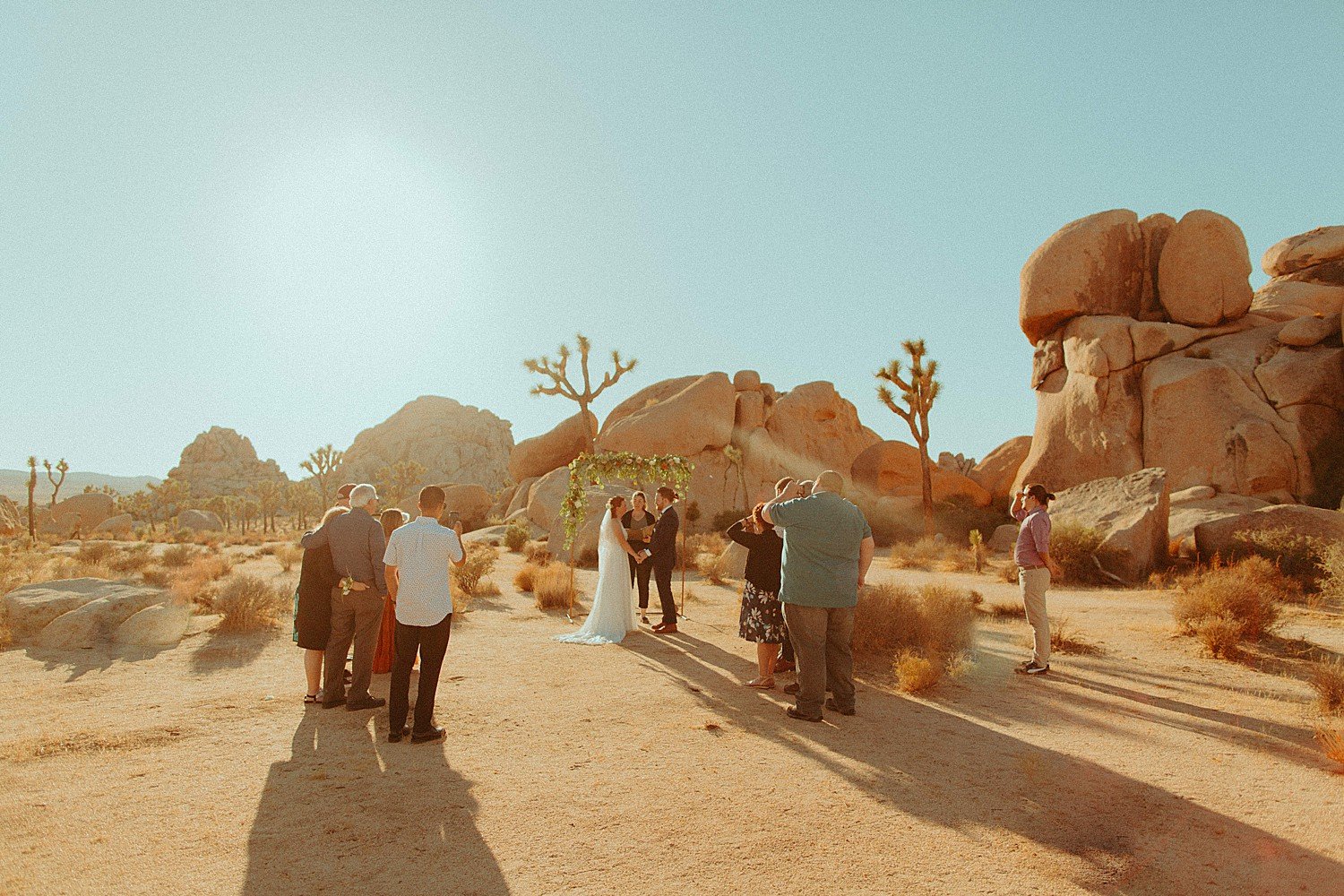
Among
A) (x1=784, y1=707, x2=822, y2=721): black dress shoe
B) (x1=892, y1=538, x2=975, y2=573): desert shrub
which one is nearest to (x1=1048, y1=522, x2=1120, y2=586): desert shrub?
(x1=892, y1=538, x2=975, y2=573): desert shrub

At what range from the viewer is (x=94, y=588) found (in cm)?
1048

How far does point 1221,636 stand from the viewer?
835 centimetres

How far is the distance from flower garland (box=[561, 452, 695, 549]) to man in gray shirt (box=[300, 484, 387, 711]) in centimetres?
615

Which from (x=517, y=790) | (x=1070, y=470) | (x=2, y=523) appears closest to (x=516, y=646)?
(x=517, y=790)

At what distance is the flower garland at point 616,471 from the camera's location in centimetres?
1252

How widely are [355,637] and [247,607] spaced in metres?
5.22

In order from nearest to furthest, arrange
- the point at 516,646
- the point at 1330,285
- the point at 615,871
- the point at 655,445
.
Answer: the point at 615,871
the point at 516,646
the point at 1330,285
the point at 655,445

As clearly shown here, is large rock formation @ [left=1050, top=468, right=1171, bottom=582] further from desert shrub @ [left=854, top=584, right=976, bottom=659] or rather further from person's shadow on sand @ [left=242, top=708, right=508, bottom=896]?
person's shadow on sand @ [left=242, top=708, right=508, bottom=896]

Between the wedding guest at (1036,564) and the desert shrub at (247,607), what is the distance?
32.7 feet

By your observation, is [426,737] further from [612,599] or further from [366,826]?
[612,599]

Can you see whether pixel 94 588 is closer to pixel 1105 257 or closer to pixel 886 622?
pixel 886 622

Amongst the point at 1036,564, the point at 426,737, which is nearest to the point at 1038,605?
the point at 1036,564

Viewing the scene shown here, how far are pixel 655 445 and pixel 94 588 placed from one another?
22.9 metres

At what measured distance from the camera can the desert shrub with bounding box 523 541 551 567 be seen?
19.9 m
